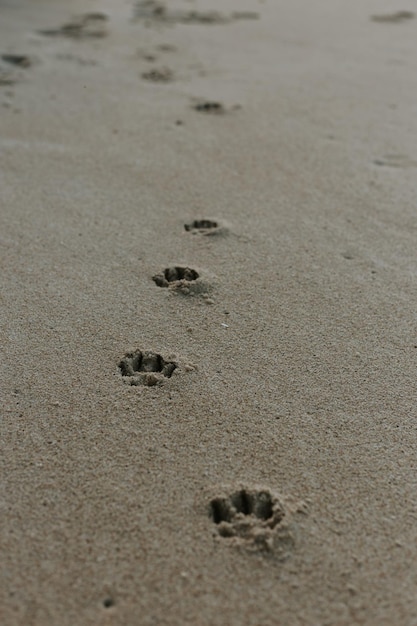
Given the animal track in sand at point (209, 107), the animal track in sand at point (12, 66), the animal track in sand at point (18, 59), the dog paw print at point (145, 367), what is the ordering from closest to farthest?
the dog paw print at point (145, 367) < the animal track in sand at point (209, 107) < the animal track in sand at point (12, 66) < the animal track in sand at point (18, 59)

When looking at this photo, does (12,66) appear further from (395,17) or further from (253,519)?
(253,519)

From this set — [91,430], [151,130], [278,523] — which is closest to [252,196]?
[151,130]

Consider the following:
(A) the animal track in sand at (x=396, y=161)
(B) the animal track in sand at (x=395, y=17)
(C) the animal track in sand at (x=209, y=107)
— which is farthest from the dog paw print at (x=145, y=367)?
(B) the animal track in sand at (x=395, y=17)

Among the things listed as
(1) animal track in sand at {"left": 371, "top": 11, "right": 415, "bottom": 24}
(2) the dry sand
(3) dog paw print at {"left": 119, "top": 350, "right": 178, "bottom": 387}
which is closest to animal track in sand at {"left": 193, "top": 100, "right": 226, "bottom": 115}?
(2) the dry sand

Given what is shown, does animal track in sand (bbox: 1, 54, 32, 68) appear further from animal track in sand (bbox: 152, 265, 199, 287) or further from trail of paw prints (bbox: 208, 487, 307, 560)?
trail of paw prints (bbox: 208, 487, 307, 560)

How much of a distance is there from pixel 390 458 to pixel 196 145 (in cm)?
183

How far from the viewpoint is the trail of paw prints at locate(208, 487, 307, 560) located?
1435mm

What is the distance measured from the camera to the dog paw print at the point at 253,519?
1438mm

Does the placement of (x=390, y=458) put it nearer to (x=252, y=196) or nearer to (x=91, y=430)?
(x=91, y=430)

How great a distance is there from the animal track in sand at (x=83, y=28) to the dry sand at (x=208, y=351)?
0.86 metres

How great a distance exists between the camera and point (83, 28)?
4.71 m

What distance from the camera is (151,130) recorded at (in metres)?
3.26

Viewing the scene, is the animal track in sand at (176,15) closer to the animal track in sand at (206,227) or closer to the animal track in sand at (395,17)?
the animal track in sand at (395,17)

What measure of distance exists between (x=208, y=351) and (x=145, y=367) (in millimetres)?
161
